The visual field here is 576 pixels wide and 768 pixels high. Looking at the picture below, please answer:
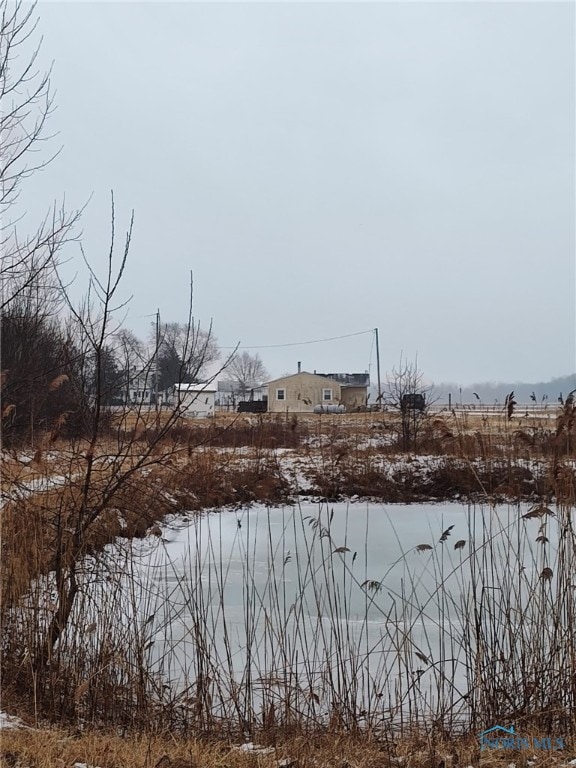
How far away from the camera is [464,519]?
8242 millimetres

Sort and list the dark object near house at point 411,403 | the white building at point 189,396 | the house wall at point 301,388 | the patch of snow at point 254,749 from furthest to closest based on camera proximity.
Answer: the house wall at point 301,388
the dark object near house at point 411,403
the white building at point 189,396
the patch of snow at point 254,749

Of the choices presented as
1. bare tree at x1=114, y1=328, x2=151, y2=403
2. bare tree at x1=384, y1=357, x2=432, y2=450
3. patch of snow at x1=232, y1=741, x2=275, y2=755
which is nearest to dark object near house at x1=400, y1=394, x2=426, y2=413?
bare tree at x1=384, y1=357, x2=432, y2=450

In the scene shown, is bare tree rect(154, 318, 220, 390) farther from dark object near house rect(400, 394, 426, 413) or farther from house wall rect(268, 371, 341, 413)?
house wall rect(268, 371, 341, 413)

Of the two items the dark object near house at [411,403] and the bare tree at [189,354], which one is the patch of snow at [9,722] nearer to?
the bare tree at [189,354]

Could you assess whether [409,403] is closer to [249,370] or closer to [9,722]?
[9,722]

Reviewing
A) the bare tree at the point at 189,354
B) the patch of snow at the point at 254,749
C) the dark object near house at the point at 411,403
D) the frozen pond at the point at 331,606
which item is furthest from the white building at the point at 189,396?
the dark object near house at the point at 411,403

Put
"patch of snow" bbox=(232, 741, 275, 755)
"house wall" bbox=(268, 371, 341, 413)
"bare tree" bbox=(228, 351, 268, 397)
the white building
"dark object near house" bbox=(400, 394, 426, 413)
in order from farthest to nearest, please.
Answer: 1. "bare tree" bbox=(228, 351, 268, 397)
2. "house wall" bbox=(268, 371, 341, 413)
3. "dark object near house" bbox=(400, 394, 426, 413)
4. the white building
5. "patch of snow" bbox=(232, 741, 275, 755)

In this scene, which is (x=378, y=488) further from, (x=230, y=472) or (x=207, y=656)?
(x=207, y=656)

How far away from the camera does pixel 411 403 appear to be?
1214 cm

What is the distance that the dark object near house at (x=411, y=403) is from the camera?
39.2 ft

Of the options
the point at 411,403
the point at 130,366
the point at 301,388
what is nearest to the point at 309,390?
the point at 301,388

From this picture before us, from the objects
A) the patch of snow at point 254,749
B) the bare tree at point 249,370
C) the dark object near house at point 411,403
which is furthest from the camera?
the bare tree at point 249,370

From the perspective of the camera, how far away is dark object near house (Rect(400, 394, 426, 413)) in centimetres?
1196

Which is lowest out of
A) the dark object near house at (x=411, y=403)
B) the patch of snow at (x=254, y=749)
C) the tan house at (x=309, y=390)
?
the patch of snow at (x=254, y=749)
